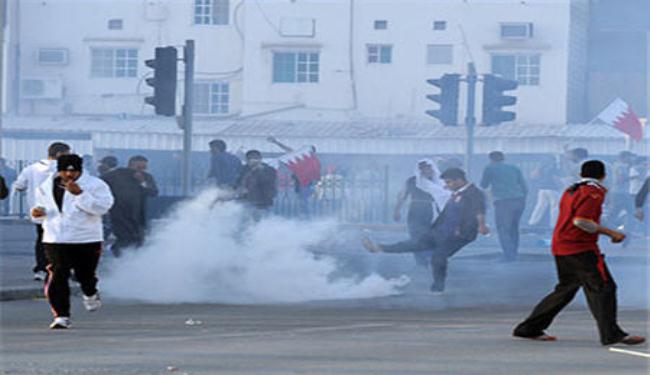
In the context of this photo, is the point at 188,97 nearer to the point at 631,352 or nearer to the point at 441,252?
the point at 441,252

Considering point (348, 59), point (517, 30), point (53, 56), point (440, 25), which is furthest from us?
point (348, 59)

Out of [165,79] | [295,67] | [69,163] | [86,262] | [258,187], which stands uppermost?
[295,67]

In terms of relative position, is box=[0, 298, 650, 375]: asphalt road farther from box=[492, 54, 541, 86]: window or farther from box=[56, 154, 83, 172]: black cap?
box=[492, 54, 541, 86]: window

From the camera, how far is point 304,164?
27.5 meters

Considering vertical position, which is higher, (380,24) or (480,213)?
(380,24)

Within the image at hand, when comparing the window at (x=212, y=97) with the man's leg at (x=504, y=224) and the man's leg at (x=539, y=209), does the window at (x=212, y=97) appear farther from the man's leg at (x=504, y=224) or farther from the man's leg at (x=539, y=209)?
the man's leg at (x=504, y=224)

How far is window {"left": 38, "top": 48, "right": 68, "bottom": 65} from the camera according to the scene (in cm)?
2262

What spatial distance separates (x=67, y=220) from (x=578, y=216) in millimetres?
3362

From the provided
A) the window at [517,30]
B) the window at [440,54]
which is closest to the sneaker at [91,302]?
the window at [440,54]

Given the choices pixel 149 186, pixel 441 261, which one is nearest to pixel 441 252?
pixel 441 261

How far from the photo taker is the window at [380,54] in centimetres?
3212

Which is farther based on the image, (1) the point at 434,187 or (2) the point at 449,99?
(2) the point at 449,99

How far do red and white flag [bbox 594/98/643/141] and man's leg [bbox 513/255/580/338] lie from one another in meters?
19.1

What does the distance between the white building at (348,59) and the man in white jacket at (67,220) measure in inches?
579
